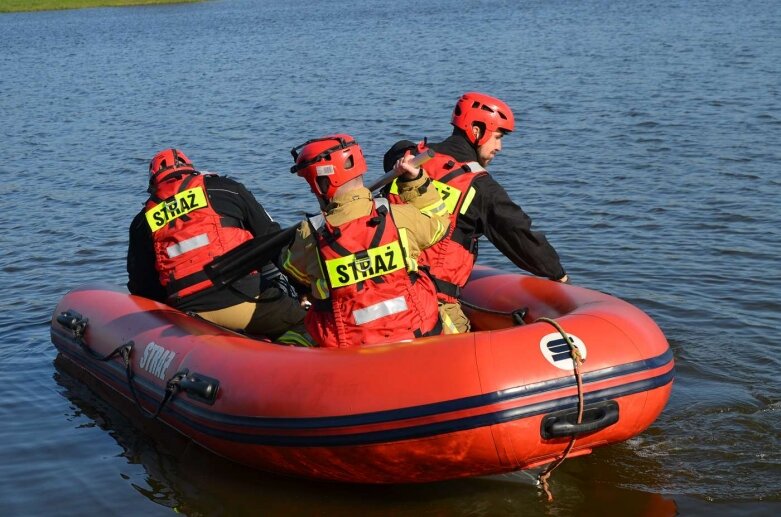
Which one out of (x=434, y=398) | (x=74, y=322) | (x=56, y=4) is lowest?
(x=74, y=322)

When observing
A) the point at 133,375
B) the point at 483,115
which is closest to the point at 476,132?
the point at 483,115

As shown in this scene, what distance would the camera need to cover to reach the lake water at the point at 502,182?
556cm

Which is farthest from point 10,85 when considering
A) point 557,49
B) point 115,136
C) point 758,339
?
point 758,339

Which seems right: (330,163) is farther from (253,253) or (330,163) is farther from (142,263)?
(142,263)

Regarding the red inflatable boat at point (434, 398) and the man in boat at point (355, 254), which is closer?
the red inflatable boat at point (434, 398)

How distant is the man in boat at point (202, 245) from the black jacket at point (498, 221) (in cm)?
132

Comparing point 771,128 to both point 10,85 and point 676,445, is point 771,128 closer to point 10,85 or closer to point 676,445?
point 676,445

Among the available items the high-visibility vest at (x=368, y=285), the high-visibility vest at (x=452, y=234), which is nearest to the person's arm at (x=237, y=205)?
the high-visibility vest at (x=452, y=234)

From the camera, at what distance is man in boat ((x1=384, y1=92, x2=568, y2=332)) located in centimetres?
582

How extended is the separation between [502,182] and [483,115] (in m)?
6.17

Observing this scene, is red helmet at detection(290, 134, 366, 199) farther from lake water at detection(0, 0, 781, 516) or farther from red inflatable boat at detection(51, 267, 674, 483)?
lake water at detection(0, 0, 781, 516)

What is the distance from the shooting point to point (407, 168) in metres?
5.55

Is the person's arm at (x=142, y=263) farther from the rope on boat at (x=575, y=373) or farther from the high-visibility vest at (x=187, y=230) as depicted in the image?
the rope on boat at (x=575, y=373)

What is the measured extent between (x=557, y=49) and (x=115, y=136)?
9.69m
